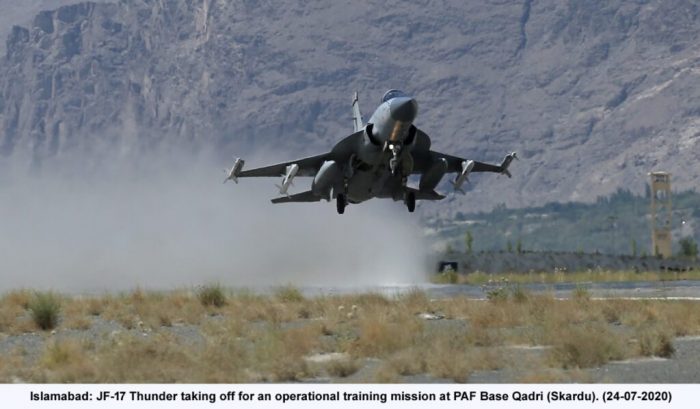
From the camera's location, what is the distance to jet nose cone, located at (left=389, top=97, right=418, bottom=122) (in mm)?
45556

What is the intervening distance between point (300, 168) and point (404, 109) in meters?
10.5

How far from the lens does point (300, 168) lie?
5519 cm

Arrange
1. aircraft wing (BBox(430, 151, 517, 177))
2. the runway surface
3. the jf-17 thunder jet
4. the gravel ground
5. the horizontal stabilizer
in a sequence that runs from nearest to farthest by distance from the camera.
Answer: the gravel ground < the jf-17 thunder jet < the runway surface < aircraft wing (BBox(430, 151, 517, 177)) < the horizontal stabilizer

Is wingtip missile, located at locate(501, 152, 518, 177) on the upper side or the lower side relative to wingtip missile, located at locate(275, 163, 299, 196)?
upper

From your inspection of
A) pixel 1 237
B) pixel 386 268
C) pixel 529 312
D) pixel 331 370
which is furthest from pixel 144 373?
pixel 1 237

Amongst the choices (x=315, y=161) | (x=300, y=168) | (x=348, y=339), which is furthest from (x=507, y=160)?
(x=348, y=339)

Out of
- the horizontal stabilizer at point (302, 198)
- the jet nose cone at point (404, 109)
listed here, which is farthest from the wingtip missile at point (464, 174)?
the horizontal stabilizer at point (302, 198)

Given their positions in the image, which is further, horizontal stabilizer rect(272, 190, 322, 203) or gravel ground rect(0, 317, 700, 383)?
horizontal stabilizer rect(272, 190, 322, 203)

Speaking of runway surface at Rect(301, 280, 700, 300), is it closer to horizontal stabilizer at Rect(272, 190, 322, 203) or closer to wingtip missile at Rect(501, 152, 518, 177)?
horizontal stabilizer at Rect(272, 190, 322, 203)

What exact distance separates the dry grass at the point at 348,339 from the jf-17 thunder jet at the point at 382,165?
561cm

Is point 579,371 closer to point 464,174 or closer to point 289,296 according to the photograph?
point 289,296

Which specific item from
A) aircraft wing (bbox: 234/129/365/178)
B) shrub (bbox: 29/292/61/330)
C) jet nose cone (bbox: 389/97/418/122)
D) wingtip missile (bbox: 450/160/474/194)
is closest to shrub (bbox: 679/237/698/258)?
aircraft wing (bbox: 234/129/365/178)

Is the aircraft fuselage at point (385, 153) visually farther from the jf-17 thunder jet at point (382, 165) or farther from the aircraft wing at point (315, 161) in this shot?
the aircraft wing at point (315, 161)

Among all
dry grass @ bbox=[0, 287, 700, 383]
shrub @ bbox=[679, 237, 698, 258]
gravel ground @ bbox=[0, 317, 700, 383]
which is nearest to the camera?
gravel ground @ bbox=[0, 317, 700, 383]
